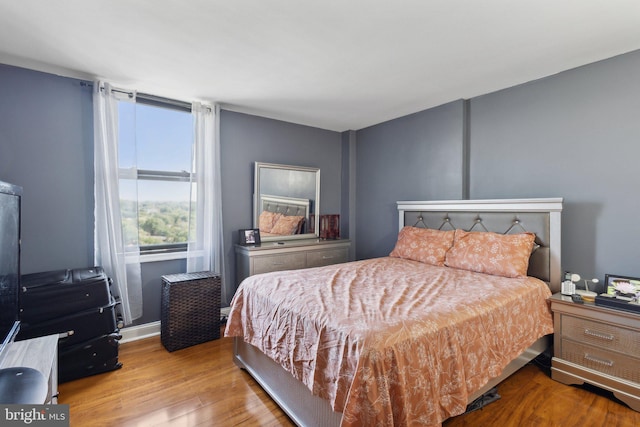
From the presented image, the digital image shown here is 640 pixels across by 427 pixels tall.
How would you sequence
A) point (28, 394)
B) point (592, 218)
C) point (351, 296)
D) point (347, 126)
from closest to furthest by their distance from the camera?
1. point (28, 394)
2. point (351, 296)
3. point (592, 218)
4. point (347, 126)

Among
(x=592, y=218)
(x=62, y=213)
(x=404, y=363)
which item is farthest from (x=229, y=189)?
(x=592, y=218)

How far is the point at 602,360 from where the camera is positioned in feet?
6.57

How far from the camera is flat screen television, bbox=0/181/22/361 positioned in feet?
3.93

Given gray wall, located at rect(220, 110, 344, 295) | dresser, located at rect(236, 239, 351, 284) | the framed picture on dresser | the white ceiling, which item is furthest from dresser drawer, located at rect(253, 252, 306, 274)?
the white ceiling

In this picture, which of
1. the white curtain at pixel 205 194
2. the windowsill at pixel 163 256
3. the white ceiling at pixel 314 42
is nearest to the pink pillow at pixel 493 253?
the white ceiling at pixel 314 42

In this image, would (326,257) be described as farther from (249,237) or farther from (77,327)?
(77,327)

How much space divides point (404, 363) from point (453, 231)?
2025 mm

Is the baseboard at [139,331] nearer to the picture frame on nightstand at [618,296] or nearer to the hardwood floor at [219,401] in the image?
the hardwood floor at [219,401]

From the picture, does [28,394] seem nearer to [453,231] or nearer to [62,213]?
[62,213]

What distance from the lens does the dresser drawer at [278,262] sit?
3247 millimetres

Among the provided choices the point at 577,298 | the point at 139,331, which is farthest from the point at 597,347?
the point at 139,331

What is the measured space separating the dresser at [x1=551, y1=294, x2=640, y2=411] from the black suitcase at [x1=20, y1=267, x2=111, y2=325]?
340cm

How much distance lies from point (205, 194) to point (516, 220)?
303 centimetres

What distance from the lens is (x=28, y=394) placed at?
1.07 metres
